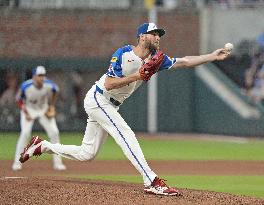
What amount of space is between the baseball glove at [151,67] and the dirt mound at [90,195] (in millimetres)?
1447

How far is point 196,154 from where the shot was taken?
19.8 metres

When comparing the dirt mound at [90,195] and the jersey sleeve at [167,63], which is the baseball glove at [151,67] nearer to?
the jersey sleeve at [167,63]

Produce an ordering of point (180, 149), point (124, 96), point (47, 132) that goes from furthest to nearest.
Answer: point (180, 149)
point (47, 132)
point (124, 96)

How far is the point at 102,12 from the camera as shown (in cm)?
2811

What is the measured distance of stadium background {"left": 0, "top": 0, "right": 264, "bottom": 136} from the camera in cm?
2723

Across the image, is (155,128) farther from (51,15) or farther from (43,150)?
(43,150)

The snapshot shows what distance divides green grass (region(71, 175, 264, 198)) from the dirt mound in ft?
5.65

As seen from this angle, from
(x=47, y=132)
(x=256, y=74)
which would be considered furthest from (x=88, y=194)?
(x=256, y=74)

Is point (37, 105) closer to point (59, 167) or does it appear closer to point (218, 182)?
point (59, 167)

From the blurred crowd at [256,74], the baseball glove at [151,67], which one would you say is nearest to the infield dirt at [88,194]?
the baseball glove at [151,67]

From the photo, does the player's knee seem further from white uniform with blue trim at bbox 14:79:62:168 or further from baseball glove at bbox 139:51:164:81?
white uniform with blue trim at bbox 14:79:62:168

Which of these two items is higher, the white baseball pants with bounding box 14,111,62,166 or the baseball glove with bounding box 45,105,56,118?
the baseball glove with bounding box 45,105,56,118

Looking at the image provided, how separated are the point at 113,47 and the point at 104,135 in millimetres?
17395

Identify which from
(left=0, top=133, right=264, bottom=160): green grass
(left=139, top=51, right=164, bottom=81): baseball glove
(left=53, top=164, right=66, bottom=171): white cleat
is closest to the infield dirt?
(left=139, top=51, right=164, bottom=81): baseball glove
